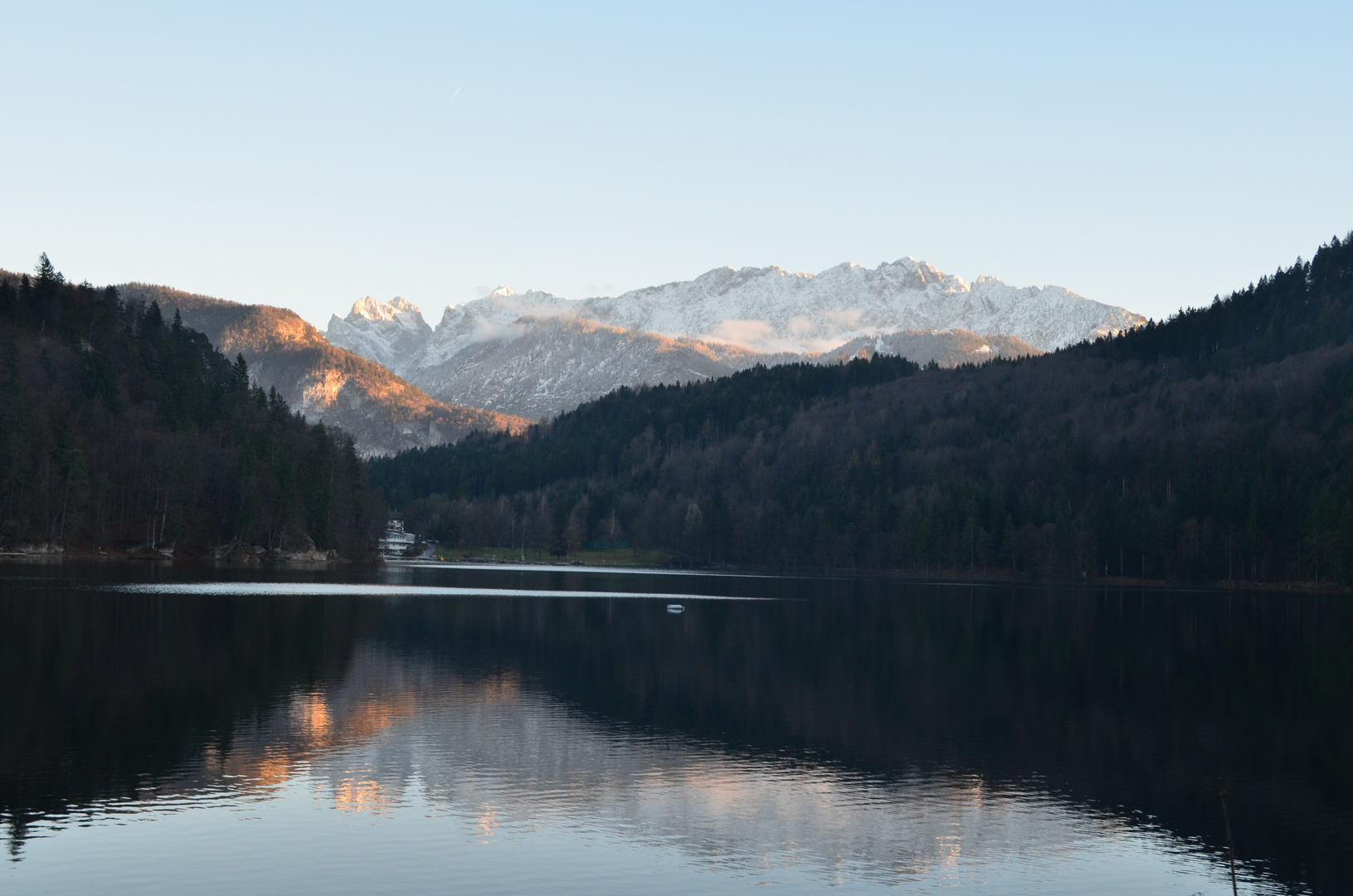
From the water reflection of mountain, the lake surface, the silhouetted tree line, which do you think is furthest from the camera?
the silhouetted tree line

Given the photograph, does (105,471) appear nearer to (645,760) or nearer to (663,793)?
(645,760)

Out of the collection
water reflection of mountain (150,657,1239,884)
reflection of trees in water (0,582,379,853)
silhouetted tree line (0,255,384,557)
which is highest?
silhouetted tree line (0,255,384,557)

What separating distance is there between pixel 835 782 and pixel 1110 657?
154 ft

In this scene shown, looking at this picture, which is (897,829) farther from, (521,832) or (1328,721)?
(1328,721)

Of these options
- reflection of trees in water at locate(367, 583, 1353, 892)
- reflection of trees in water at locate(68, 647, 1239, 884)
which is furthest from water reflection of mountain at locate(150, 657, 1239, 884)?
reflection of trees in water at locate(367, 583, 1353, 892)

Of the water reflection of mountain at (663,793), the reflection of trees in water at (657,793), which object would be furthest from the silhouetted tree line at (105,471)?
the water reflection of mountain at (663,793)

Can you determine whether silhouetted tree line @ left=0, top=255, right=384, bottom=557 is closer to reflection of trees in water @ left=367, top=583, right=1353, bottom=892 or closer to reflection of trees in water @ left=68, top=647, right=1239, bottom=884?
reflection of trees in water @ left=367, top=583, right=1353, bottom=892

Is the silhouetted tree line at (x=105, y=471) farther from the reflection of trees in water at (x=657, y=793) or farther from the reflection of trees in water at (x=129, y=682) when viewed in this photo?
the reflection of trees in water at (x=657, y=793)

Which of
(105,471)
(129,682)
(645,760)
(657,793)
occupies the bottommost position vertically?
(657,793)

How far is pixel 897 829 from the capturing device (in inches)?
1396

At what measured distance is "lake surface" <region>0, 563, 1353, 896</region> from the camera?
3108cm

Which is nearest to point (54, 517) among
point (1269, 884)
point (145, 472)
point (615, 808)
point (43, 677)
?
point (145, 472)

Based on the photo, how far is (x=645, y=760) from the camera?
4400cm

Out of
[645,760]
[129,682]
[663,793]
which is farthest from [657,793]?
[129,682]
